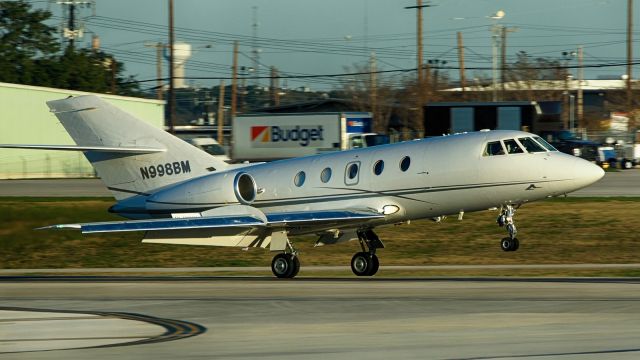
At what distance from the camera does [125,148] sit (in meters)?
27.3

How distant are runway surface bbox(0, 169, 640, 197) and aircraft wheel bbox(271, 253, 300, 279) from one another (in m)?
21.8

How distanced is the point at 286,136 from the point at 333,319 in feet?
162

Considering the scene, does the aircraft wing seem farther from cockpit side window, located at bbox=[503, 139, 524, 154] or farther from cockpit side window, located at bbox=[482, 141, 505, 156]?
cockpit side window, located at bbox=[503, 139, 524, 154]

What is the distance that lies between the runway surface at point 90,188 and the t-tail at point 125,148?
1949 cm

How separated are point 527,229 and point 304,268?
9.91 meters

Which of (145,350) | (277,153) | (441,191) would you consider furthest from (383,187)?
(277,153)

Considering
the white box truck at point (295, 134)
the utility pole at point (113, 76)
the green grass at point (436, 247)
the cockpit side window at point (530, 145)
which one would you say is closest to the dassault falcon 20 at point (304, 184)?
the cockpit side window at point (530, 145)

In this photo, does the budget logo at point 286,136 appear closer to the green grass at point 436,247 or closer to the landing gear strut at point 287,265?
the green grass at point 436,247

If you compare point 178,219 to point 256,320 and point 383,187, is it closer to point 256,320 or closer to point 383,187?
point 383,187

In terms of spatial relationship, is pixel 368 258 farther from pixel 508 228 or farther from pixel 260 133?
pixel 260 133

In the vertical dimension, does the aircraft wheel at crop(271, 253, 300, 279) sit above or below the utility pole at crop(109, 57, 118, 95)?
below

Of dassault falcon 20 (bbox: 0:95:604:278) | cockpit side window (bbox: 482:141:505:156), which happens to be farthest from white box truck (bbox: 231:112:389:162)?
cockpit side window (bbox: 482:141:505:156)

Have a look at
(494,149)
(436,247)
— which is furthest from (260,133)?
(494,149)

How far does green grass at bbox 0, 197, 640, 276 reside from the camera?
35.0 metres
